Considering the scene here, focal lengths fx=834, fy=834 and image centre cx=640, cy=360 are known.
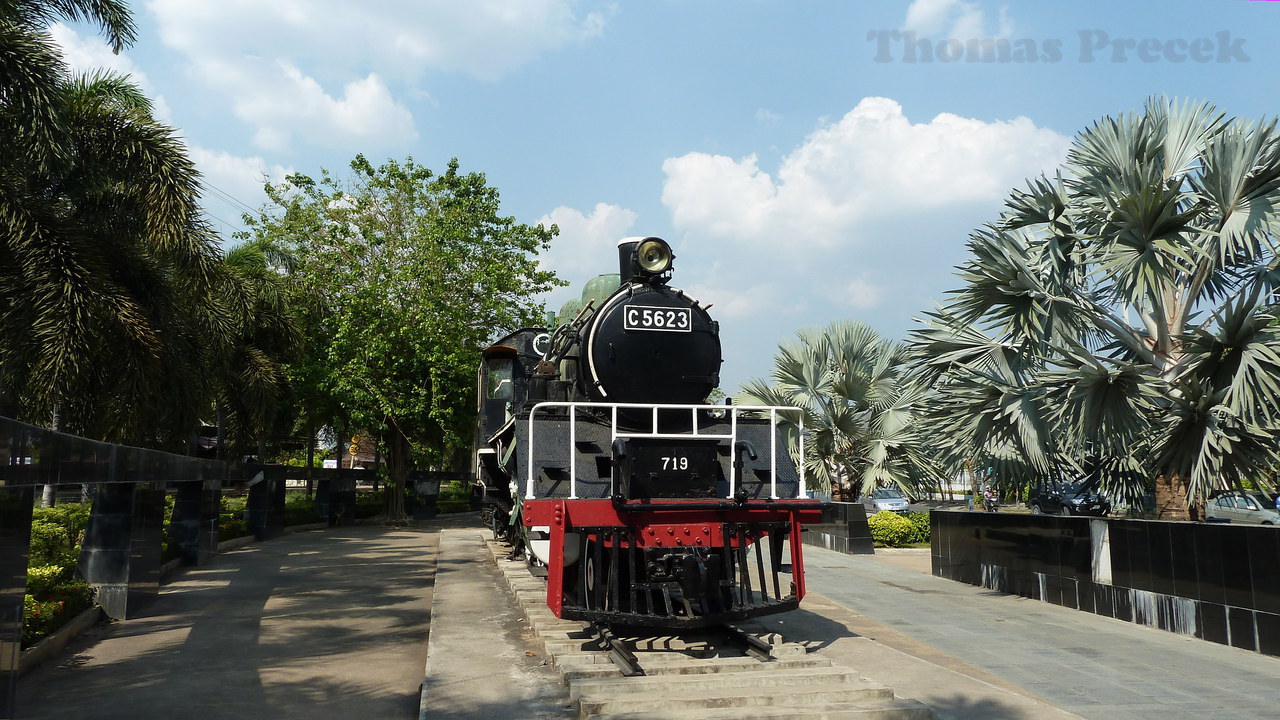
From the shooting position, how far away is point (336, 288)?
71.1 feet

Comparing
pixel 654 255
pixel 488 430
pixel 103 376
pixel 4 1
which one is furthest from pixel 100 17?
pixel 654 255

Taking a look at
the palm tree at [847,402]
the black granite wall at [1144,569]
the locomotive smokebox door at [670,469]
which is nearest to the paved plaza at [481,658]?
the black granite wall at [1144,569]

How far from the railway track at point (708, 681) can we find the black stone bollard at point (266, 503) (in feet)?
44.0

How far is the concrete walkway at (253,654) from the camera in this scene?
5.88 metres

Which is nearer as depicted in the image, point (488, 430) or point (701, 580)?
point (701, 580)

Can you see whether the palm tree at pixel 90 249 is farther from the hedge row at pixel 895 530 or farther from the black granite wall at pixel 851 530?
the hedge row at pixel 895 530

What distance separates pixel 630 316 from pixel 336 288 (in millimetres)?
16228

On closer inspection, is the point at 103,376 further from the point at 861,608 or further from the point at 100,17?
the point at 861,608

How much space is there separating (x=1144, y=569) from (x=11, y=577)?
960 cm

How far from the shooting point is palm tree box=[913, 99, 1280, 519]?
25.9ft

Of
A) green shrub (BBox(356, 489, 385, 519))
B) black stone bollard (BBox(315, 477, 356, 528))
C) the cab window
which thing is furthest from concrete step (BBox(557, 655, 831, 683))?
green shrub (BBox(356, 489, 385, 519))

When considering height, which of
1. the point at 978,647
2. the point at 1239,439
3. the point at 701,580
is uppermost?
the point at 1239,439

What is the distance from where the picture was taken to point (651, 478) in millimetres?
6797

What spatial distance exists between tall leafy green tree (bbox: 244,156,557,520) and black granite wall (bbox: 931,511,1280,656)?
13451 mm
